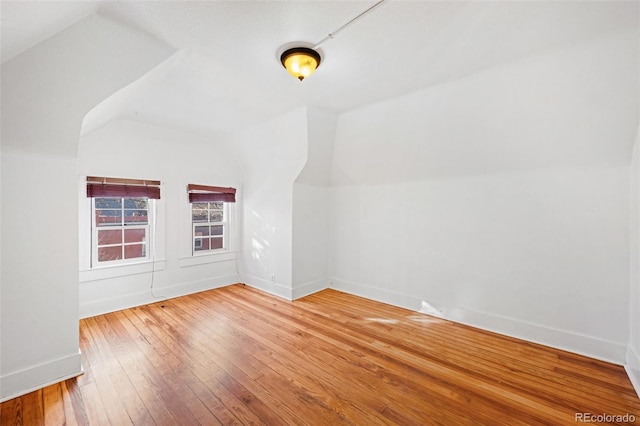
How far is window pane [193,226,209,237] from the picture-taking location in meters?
4.41

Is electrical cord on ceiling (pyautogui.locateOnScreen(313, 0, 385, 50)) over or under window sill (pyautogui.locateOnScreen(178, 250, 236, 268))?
over

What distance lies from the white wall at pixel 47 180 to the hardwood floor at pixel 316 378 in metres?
0.31

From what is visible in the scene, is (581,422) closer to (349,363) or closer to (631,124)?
(349,363)

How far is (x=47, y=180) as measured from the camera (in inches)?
80.3

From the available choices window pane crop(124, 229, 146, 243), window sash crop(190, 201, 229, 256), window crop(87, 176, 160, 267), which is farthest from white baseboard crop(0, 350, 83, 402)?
window sash crop(190, 201, 229, 256)

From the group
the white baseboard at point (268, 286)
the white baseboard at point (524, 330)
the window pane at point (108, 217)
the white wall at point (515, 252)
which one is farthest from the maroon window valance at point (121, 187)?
the white baseboard at point (524, 330)

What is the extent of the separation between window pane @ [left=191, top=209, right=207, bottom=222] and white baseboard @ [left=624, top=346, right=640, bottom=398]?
5.26 metres

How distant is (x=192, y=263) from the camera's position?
4.27 meters

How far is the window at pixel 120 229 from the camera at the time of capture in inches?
137

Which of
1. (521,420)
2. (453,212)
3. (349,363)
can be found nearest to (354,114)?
(453,212)

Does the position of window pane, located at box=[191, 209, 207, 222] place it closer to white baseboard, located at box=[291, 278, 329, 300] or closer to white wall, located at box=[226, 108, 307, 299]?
white wall, located at box=[226, 108, 307, 299]

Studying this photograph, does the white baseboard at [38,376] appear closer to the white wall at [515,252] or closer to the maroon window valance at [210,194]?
the maroon window valance at [210,194]

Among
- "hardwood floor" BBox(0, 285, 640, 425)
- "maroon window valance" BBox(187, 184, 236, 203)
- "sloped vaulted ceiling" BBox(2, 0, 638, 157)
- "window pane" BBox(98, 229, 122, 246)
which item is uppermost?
"sloped vaulted ceiling" BBox(2, 0, 638, 157)

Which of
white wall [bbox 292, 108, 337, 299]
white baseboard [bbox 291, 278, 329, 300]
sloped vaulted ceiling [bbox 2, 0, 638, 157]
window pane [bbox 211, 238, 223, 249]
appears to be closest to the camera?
sloped vaulted ceiling [bbox 2, 0, 638, 157]
